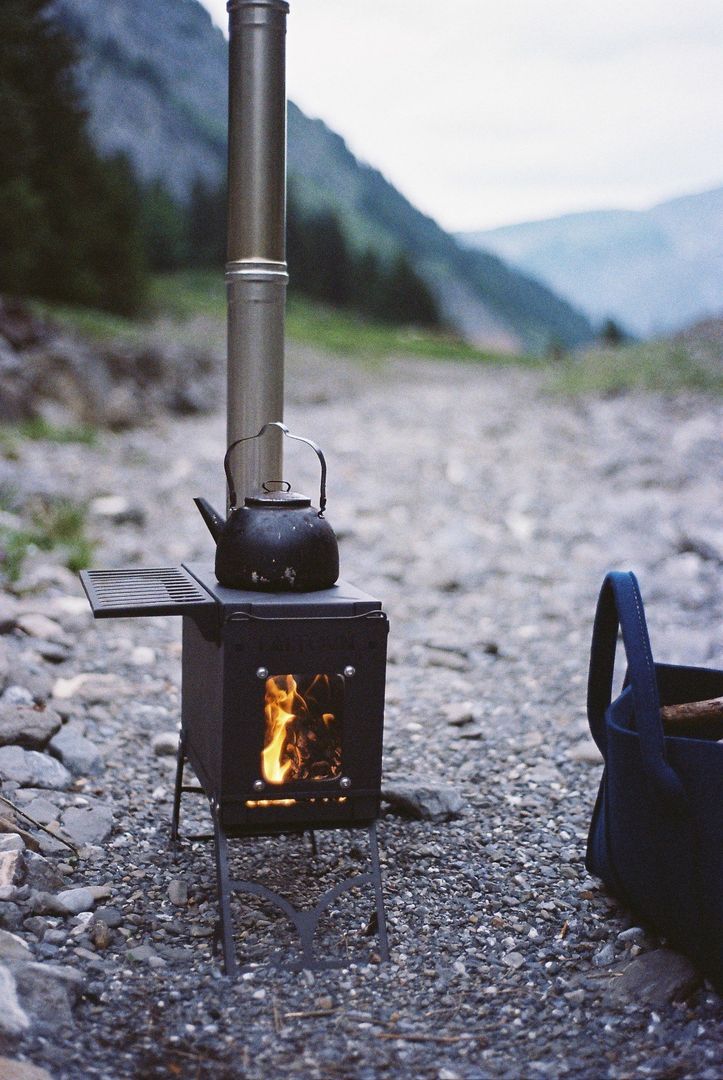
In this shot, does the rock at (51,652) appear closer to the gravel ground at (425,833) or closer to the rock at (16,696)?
the gravel ground at (425,833)

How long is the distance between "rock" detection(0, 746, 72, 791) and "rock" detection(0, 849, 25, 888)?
0.67 meters

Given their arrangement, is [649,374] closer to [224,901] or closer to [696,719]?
[696,719]

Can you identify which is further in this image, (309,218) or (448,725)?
(309,218)

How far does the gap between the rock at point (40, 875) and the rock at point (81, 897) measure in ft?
0.13

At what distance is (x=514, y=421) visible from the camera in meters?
14.0

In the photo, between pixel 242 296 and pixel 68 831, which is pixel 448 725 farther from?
pixel 242 296

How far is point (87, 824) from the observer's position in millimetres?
3375

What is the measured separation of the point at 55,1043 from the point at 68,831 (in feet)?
3.46

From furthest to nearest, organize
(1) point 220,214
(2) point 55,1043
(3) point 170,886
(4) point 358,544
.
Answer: (1) point 220,214, (4) point 358,544, (3) point 170,886, (2) point 55,1043

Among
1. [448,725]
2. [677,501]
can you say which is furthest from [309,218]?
[448,725]

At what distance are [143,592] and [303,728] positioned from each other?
57 cm

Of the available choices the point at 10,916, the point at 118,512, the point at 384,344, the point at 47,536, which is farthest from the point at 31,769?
the point at 384,344

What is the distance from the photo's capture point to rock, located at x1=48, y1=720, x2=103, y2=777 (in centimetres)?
383

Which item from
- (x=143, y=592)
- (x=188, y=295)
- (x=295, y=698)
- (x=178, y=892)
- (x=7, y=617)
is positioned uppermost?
(x=188, y=295)
